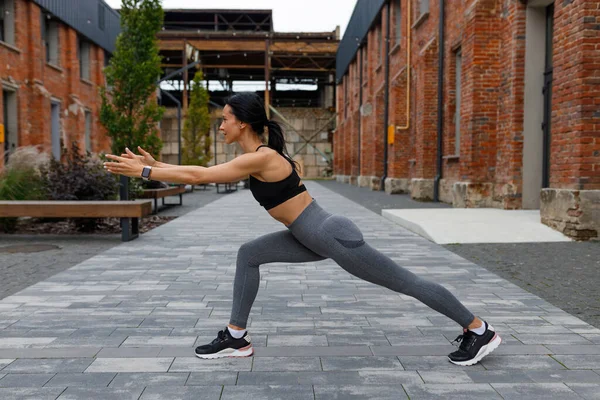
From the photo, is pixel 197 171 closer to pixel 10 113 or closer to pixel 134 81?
pixel 134 81

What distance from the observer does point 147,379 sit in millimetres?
3166

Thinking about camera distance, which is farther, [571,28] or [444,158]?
[444,158]

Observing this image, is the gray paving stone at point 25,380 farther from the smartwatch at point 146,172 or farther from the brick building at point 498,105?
the brick building at point 498,105

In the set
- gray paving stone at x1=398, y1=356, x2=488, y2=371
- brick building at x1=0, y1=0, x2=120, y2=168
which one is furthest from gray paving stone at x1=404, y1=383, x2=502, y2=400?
brick building at x1=0, y1=0, x2=120, y2=168

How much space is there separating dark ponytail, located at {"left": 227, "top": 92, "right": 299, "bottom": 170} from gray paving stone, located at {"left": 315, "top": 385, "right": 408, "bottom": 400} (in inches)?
50.7

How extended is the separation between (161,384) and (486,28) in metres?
12.4

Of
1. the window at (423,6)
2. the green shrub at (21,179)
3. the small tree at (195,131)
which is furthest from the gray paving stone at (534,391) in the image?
the small tree at (195,131)

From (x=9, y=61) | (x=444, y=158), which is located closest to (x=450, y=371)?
(x=444, y=158)

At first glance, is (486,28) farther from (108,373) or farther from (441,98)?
(108,373)

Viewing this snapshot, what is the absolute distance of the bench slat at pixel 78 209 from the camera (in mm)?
8891

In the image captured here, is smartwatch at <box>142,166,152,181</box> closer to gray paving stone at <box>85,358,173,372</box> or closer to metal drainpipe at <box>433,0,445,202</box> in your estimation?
gray paving stone at <box>85,358,173,372</box>

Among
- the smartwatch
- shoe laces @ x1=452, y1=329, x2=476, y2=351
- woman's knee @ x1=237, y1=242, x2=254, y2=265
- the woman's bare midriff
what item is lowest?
shoe laces @ x1=452, y1=329, x2=476, y2=351

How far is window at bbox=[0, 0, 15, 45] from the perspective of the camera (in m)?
20.0

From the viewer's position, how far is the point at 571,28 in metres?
8.88
